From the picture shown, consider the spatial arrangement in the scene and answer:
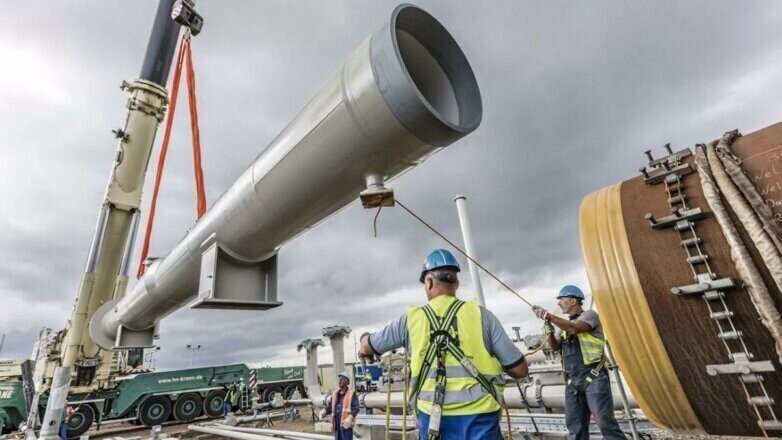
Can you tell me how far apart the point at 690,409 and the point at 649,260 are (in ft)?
2.59

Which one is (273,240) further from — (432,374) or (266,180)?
(432,374)

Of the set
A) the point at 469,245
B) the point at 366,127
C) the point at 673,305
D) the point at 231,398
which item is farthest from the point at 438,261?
the point at 231,398

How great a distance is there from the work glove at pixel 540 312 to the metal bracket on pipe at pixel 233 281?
2.54 m

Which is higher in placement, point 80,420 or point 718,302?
point 718,302

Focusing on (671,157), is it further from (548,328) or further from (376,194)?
(548,328)

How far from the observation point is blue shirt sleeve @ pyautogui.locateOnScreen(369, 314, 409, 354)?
2598mm

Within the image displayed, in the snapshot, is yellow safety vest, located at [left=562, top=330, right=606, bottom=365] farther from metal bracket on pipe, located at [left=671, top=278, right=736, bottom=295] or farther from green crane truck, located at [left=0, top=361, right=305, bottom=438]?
green crane truck, located at [left=0, top=361, right=305, bottom=438]

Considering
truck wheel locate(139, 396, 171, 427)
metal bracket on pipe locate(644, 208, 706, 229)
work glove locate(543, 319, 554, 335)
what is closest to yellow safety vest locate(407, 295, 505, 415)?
metal bracket on pipe locate(644, 208, 706, 229)

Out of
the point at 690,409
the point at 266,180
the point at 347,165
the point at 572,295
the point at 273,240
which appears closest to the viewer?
the point at 690,409

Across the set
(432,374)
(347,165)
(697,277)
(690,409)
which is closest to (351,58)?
(347,165)

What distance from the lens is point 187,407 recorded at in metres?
15.0

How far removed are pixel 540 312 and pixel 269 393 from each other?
17847 millimetres

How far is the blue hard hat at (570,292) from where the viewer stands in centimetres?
Answer: 440

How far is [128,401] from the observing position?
13.5 meters
